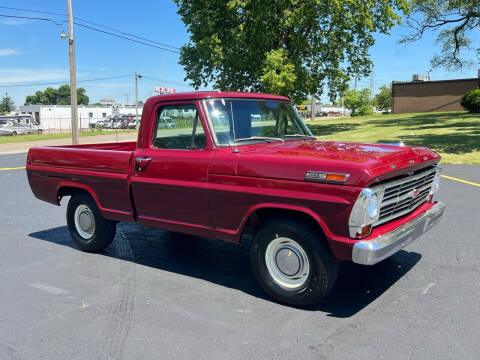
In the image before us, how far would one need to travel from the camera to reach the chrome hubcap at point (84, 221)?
5871 mm

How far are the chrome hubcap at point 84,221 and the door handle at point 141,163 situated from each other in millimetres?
1200

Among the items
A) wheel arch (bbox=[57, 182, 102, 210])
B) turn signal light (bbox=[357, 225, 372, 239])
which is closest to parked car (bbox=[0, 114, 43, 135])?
wheel arch (bbox=[57, 182, 102, 210])

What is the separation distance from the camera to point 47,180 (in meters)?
6.20

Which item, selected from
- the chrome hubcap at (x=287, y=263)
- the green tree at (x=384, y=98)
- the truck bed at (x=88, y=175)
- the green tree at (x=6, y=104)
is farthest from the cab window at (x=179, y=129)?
the green tree at (x=6, y=104)

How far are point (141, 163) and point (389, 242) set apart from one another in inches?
108

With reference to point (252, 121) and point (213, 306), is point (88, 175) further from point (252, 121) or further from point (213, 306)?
point (213, 306)

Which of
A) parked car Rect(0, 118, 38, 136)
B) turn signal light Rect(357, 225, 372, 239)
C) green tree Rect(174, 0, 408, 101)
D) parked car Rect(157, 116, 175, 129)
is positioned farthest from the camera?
parked car Rect(0, 118, 38, 136)

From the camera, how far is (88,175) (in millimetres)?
5613

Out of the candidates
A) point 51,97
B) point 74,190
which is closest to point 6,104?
point 51,97

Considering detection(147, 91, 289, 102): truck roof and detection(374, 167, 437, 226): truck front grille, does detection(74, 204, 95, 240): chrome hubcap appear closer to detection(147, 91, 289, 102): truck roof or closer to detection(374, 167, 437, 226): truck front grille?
detection(147, 91, 289, 102): truck roof

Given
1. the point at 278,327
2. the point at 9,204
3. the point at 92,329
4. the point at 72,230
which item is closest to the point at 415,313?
the point at 278,327

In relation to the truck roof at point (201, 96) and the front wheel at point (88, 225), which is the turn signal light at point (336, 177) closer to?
the truck roof at point (201, 96)

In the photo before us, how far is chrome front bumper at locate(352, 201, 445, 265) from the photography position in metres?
3.61

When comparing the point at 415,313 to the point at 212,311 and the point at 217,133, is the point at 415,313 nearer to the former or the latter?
the point at 212,311
